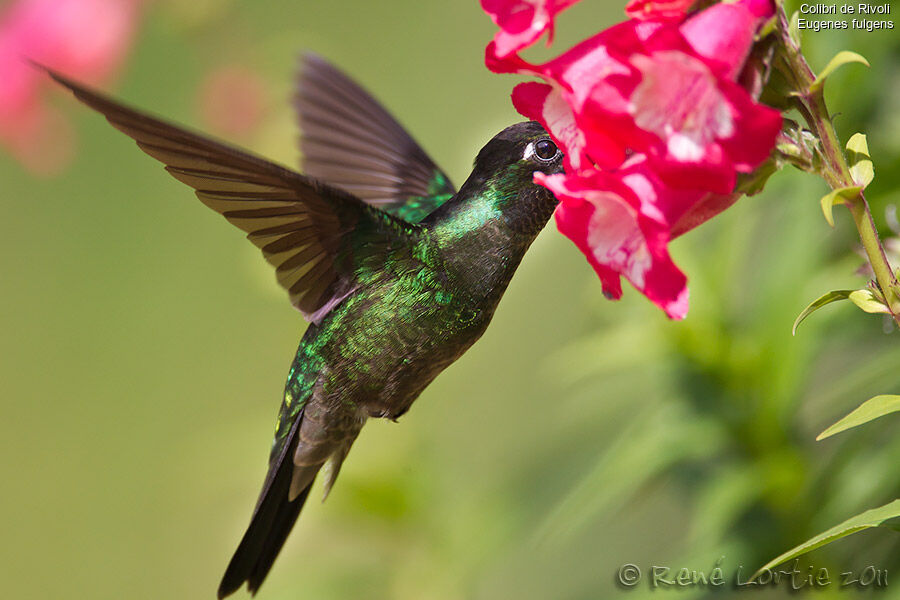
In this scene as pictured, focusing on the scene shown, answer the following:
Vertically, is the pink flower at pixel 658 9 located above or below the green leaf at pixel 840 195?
above

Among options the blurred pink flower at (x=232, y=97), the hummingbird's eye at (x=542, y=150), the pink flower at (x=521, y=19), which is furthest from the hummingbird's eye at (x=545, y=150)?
the blurred pink flower at (x=232, y=97)

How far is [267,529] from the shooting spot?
111cm

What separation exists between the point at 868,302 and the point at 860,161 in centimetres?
9

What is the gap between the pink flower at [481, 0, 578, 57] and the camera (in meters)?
0.61

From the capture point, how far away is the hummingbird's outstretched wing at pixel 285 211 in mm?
786

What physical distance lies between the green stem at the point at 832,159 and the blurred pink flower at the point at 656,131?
0.03 m

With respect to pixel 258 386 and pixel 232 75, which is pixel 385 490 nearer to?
pixel 232 75

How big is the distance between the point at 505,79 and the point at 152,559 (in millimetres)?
1896

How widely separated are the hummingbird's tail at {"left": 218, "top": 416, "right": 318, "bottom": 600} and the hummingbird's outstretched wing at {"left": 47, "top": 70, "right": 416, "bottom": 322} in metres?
0.19

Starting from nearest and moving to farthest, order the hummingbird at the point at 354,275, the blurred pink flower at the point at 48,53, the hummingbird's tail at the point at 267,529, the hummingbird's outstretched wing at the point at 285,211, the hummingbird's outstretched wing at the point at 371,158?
the hummingbird's outstretched wing at the point at 285,211 → the hummingbird at the point at 354,275 → the hummingbird's tail at the point at 267,529 → the hummingbird's outstretched wing at the point at 371,158 → the blurred pink flower at the point at 48,53

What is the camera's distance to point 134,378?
3232 mm

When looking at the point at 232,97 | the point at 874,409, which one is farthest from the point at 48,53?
the point at 874,409

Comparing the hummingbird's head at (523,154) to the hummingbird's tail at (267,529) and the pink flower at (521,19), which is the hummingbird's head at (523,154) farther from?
the hummingbird's tail at (267,529)

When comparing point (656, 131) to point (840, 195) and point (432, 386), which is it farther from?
point (432, 386)
